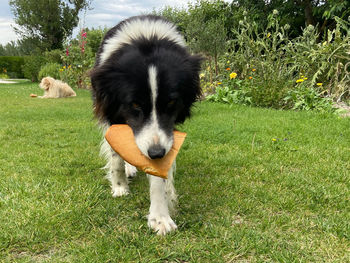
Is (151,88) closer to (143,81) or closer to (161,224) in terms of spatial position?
(143,81)

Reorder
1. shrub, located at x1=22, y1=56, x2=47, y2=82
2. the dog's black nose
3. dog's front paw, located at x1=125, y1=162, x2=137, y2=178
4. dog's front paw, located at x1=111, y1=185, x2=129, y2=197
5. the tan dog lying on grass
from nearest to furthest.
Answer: the dog's black nose, dog's front paw, located at x1=111, y1=185, x2=129, y2=197, dog's front paw, located at x1=125, y1=162, x2=137, y2=178, the tan dog lying on grass, shrub, located at x1=22, y1=56, x2=47, y2=82

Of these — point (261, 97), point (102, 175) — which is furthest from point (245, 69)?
point (102, 175)

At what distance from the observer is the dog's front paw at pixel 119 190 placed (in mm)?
2918

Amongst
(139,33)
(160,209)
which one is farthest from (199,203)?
(139,33)

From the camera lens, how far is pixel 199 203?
108 inches

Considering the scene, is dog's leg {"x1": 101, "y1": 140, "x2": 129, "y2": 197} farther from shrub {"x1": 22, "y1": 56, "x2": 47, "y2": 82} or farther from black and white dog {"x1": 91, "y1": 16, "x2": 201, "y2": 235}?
shrub {"x1": 22, "y1": 56, "x2": 47, "y2": 82}

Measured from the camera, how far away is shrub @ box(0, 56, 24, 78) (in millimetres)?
30562

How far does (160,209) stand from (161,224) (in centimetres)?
14

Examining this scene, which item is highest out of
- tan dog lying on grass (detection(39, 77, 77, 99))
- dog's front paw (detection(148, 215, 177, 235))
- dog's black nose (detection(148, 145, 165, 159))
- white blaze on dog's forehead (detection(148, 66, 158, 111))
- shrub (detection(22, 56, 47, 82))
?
white blaze on dog's forehead (detection(148, 66, 158, 111))

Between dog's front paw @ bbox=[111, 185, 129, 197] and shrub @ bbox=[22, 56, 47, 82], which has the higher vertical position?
dog's front paw @ bbox=[111, 185, 129, 197]

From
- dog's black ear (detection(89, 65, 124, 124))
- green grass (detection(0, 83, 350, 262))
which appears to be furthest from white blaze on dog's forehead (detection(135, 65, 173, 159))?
green grass (detection(0, 83, 350, 262))

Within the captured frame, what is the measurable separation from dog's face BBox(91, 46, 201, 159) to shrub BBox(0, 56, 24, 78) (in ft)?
105

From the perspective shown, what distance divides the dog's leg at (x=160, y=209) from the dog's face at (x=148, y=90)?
38cm

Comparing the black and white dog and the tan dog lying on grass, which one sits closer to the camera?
the black and white dog
